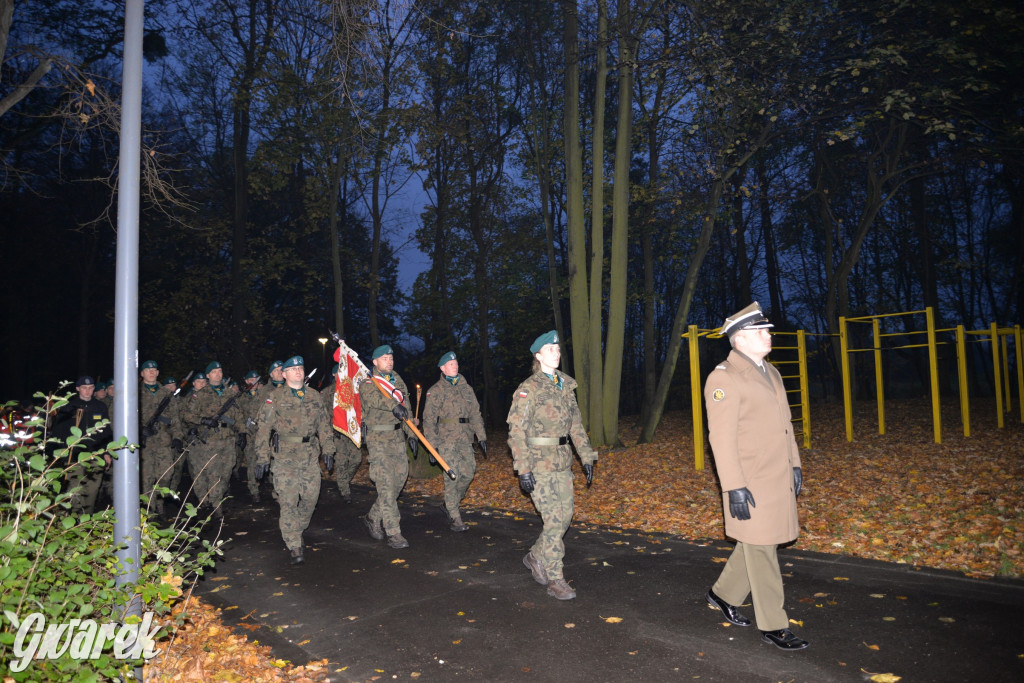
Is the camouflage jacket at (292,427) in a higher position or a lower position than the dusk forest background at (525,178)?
lower

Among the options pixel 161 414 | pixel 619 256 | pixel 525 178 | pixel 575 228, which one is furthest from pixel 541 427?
pixel 525 178

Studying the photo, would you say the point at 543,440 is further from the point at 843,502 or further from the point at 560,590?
the point at 843,502

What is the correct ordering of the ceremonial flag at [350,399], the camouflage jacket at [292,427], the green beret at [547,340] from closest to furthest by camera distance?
1. the green beret at [547,340]
2. the camouflage jacket at [292,427]
3. the ceremonial flag at [350,399]

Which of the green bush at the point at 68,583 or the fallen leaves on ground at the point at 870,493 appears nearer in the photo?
the green bush at the point at 68,583

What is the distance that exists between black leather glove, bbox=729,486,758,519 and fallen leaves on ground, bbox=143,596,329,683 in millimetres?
2905

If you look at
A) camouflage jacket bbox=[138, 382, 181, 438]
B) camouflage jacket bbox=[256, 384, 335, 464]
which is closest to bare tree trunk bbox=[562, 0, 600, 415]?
camouflage jacket bbox=[256, 384, 335, 464]

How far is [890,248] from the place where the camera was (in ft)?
114

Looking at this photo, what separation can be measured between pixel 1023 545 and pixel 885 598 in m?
2.11

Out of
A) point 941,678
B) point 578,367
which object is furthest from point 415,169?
point 941,678

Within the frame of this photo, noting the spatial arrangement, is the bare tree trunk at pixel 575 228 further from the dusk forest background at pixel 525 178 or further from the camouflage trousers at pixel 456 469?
the camouflage trousers at pixel 456 469

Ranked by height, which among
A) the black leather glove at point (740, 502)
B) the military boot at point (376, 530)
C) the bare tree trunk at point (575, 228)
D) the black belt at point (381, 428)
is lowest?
the military boot at point (376, 530)

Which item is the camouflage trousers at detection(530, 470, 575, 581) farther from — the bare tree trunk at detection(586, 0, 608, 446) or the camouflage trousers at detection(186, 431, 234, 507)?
the bare tree trunk at detection(586, 0, 608, 446)

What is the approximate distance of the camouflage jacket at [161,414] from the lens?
11695 millimetres

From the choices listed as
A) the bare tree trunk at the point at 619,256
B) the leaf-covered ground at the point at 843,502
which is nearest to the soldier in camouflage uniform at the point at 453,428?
the leaf-covered ground at the point at 843,502
